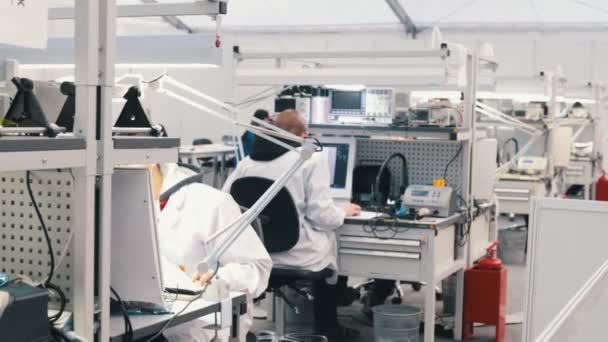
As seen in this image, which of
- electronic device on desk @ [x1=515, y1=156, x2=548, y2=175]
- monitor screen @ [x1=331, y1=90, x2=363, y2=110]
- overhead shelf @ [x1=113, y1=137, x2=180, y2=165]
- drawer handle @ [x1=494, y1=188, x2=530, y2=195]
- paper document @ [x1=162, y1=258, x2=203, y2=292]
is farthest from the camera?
electronic device on desk @ [x1=515, y1=156, x2=548, y2=175]

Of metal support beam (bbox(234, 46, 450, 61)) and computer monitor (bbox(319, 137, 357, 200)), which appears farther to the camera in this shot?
computer monitor (bbox(319, 137, 357, 200))

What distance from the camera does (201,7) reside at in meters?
2.22

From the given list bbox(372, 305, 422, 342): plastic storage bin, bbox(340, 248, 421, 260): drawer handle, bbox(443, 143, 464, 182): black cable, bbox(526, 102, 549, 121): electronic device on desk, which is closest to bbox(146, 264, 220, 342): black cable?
bbox(340, 248, 421, 260): drawer handle

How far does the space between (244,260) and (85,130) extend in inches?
51.0

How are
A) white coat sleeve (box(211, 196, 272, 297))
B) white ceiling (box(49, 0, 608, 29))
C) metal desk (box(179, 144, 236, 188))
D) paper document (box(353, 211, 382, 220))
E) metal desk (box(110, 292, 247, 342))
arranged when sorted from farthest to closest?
white ceiling (box(49, 0, 608, 29))
metal desk (box(179, 144, 236, 188))
paper document (box(353, 211, 382, 220))
white coat sleeve (box(211, 196, 272, 297))
metal desk (box(110, 292, 247, 342))

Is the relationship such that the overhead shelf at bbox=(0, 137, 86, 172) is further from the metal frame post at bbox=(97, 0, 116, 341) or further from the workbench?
the workbench

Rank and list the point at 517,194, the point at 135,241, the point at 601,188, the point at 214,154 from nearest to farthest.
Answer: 1. the point at 135,241
2. the point at 517,194
3. the point at 601,188
4. the point at 214,154

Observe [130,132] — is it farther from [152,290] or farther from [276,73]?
[276,73]

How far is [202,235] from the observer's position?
3.06 m

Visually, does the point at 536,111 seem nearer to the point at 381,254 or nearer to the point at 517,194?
the point at 517,194

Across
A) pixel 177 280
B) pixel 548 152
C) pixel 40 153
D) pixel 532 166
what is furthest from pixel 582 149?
pixel 40 153

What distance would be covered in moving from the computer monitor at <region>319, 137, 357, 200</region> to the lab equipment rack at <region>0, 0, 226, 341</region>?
2838 mm

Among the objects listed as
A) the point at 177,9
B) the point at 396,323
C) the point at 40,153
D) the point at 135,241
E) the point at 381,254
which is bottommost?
the point at 396,323

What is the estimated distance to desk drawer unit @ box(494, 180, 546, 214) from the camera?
6.72 metres
